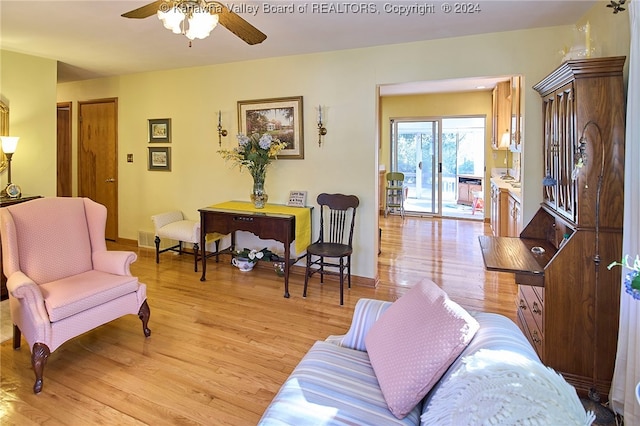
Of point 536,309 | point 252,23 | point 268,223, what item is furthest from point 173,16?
point 536,309

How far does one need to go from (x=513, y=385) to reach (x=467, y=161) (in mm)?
7841

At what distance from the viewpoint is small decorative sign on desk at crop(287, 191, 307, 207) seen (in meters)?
4.19

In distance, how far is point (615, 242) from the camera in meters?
2.03

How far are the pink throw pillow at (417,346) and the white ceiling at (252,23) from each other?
2.25 m

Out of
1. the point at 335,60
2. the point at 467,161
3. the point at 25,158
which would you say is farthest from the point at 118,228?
the point at 467,161

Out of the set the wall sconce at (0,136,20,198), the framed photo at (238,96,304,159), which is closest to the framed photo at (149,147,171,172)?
the framed photo at (238,96,304,159)

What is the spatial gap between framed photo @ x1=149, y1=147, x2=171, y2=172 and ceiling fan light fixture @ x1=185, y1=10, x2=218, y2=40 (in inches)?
127

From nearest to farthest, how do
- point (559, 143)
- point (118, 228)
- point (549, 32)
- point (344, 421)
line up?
point (344, 421) < point (559, 143) < point (549, 32) < point (118, 228)

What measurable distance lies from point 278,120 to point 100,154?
3.09 metres

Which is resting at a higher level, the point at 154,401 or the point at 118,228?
the point at 118,228

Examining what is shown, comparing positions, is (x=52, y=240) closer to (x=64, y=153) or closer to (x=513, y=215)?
(x=64, y=153)

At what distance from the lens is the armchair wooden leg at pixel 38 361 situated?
84.4 inches

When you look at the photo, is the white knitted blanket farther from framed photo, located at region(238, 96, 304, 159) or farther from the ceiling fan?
framed photo, located at region(238, 96, 304, 159)

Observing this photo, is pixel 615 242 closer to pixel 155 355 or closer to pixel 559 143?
pixel 559 143
